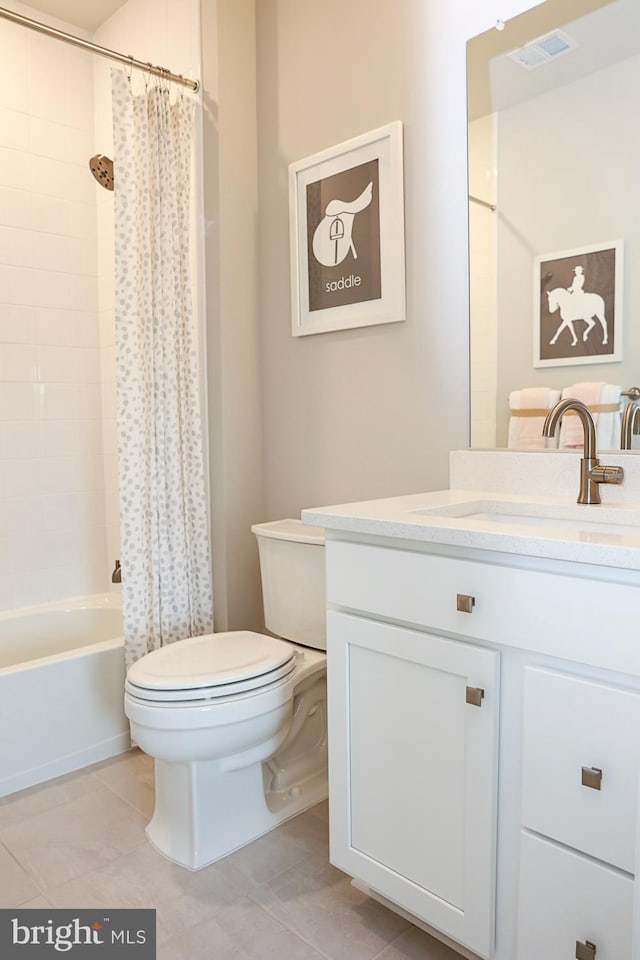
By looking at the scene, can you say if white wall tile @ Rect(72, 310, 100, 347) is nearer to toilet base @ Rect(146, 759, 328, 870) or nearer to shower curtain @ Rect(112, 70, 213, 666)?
shower curtain @ Rect(112, 70, 213, 666)

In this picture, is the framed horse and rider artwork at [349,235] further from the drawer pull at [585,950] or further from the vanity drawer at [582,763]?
the drawer pull at [585,950]

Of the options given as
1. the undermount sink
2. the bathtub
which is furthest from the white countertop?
the bathtub

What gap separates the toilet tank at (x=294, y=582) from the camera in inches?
77.4

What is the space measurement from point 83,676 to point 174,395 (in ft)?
3.07

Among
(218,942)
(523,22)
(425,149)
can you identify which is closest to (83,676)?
(218,942)

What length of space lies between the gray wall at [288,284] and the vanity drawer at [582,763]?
34.3 inches

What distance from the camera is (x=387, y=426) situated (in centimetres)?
204

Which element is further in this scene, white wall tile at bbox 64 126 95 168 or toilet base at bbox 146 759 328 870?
white wall tile at bbox 64 126 95 168

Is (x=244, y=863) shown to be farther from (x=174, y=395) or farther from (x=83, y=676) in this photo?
(x=174, y=395)

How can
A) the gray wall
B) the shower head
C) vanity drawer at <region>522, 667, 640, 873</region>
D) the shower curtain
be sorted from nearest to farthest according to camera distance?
vanity drawer at <region>522, 667, 640, 873</region>
the gray wall
the shower curtain
the shower head

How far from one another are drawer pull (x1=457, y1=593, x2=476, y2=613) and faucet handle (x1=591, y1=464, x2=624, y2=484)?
19.3 inches

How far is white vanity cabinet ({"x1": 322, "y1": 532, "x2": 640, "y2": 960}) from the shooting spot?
1.05m

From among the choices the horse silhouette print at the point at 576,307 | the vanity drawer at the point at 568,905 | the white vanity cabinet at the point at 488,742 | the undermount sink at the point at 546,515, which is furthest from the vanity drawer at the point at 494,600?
the horse silhouette print at the point at 576,307

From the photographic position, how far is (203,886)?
162 cm
